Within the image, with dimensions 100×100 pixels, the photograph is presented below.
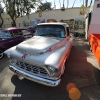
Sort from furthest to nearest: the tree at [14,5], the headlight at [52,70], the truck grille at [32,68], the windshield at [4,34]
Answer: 1. the tree at [14,5]
2. the windshield at [4,34]
3. the truck grille at [32,68]
4. the headlight at [52,70]

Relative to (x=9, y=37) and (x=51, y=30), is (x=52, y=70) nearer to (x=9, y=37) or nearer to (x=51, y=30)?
(x=51, y=30)

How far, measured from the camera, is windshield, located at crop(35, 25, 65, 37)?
399 cm

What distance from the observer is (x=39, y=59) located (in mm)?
2562

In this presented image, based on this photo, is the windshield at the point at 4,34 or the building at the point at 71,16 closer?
the windshield at the point at 4,34

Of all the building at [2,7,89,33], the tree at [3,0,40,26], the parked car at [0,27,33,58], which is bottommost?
the parked car at [0,27,33,58]

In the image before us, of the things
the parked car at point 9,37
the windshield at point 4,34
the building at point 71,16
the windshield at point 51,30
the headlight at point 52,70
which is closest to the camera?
the headlight at point 52,70

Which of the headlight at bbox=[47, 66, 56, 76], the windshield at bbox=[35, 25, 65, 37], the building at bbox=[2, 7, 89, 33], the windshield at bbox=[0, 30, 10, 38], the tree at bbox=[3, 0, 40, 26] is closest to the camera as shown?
the headlight at bbox=[47, 66, 56, 76]

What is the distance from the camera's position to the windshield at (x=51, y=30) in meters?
3.99

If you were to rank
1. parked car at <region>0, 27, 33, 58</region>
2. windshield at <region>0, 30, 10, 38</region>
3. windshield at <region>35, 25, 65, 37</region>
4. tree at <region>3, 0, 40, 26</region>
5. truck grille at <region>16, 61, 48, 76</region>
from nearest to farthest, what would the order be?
truck grille at <region>16, 61, 48, 76</region> < windshield at <region>35, 25, 65, 37</region> < parked car at <region>0, 27, 33, 58</region> < windshield at <region>0, 30, 10, 38</region> < tree at <region>3, 0, 40, 26</region>

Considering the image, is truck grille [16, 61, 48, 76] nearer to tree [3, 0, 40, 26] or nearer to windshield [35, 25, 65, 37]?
windshield [35, 25, 65, 37]

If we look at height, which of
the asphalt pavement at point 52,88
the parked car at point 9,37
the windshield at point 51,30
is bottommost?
the asphalt pavement at point 52,88

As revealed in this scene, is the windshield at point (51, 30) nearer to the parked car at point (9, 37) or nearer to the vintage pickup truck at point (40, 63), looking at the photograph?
the vintage pickup truck at point (40, 63)

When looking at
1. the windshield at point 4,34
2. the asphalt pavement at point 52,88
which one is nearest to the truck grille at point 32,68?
the asphalt pavement at point 52,88

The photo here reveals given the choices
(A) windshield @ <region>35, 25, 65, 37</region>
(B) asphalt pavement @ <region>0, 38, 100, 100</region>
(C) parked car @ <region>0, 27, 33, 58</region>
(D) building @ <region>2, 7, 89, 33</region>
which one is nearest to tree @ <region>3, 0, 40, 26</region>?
(D) building @ <region>2, 7, 89, 33</region>
